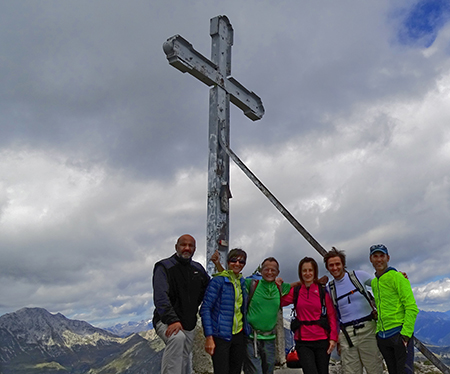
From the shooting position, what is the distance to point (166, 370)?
14.2 feet

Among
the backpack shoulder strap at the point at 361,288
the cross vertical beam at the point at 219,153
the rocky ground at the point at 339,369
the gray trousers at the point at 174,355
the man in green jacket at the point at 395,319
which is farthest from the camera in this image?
the cross vertical beam at the point at 219,153

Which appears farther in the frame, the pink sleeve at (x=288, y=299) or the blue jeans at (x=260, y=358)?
the pink sleeve at (x=288, y=299)

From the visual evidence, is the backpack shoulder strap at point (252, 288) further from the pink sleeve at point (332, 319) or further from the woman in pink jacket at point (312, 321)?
the pink sleeve at point (332, 319)

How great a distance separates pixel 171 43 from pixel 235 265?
3.95m

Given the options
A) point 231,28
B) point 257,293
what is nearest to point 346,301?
point 257,293

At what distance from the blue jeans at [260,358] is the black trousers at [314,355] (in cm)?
37

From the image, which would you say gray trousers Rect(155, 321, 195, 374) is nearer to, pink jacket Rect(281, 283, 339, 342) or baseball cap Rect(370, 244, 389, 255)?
pink jacket Rect(281, 283, 339, 342)

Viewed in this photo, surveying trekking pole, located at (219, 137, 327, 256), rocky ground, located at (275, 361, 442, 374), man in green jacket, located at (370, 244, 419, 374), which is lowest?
rocky ground, located at (275, 361, 442, 374)

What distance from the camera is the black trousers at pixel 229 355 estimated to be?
4.59 m

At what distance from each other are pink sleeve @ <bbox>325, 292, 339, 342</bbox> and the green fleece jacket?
0.51 m

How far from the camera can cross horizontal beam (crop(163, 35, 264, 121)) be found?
666 centimetres

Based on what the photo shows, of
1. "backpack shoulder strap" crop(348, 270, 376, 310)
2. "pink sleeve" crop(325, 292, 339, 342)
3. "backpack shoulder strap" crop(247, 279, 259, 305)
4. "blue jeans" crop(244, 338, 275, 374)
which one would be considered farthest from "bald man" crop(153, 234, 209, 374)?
"backpack shoulder strap" crop(348, 270, 376, 310)

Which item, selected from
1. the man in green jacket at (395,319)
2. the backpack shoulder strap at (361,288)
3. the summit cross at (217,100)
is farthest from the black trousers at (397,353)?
the summit cross at (217,100)

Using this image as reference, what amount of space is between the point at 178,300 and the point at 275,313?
129 cm
